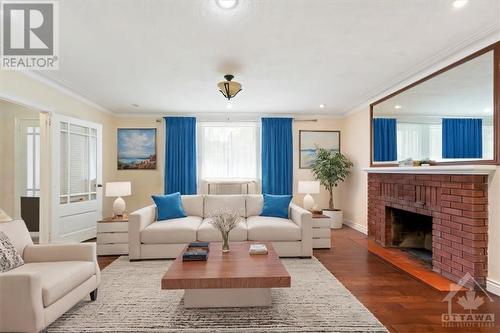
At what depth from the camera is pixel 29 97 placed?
3.62 metres

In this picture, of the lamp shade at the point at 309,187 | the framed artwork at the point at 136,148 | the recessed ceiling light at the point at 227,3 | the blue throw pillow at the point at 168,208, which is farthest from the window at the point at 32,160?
the lamp shade at the point at 309,187

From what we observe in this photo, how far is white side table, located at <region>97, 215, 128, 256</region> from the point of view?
4027 millimetres

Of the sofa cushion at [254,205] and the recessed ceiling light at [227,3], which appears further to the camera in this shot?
the sofa cushion at [254,205]

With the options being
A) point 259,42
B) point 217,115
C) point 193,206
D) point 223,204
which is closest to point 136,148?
point 217,115

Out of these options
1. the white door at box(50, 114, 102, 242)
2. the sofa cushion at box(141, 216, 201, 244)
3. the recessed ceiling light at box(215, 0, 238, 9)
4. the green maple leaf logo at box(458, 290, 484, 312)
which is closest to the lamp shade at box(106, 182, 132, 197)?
the white door at box(50, 114, 102, 242)

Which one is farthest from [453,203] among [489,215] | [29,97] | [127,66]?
[29,97]

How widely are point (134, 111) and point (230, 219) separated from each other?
4275 millimetres

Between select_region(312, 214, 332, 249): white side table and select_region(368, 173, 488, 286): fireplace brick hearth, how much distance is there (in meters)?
1.10

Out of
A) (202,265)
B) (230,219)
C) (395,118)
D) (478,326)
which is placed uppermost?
(395,118)

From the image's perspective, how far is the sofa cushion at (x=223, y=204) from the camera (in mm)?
4570

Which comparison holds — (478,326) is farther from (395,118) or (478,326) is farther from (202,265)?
(395,118)

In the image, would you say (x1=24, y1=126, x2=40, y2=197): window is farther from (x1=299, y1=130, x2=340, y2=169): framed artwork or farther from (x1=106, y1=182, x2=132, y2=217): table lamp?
(x1=299, y1=130, x2=340, y2=169): framed artwork

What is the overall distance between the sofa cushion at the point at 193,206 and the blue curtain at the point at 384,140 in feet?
10.2

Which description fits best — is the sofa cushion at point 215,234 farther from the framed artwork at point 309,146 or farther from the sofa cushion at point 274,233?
the framed artwork at point 309,146
